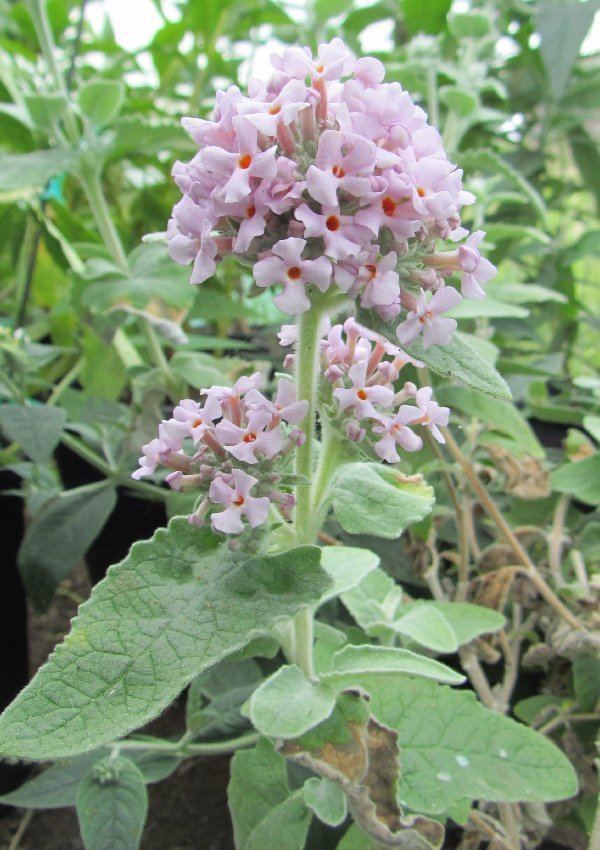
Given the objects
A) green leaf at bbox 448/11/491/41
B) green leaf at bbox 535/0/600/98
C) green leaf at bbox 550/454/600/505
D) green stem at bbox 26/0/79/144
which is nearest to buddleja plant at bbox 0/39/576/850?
green leaf at bbox 550/454/600/505

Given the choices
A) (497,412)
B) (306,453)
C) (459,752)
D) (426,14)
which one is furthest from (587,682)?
(426,14)

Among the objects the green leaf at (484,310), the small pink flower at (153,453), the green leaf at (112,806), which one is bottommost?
the green leaf at (112,806)

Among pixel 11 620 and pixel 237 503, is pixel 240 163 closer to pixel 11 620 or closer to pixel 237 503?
pixel 237 503

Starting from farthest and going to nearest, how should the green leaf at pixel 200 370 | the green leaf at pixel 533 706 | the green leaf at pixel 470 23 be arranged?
the green leaf at pixel 470 23
the green leaf at pixel 200 370
the green leaf at pixel 533 706

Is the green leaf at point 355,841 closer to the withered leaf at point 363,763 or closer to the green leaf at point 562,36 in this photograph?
the withered leaf at point 363,763

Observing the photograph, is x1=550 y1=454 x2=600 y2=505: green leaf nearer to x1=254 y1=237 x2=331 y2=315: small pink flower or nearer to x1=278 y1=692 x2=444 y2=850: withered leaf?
x1=278 y1=692 x2=444 y2=850: withered leaf

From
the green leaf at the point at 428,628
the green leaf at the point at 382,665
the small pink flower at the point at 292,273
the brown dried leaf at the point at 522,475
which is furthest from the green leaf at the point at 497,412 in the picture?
the small pink flower at the point at 292,273
